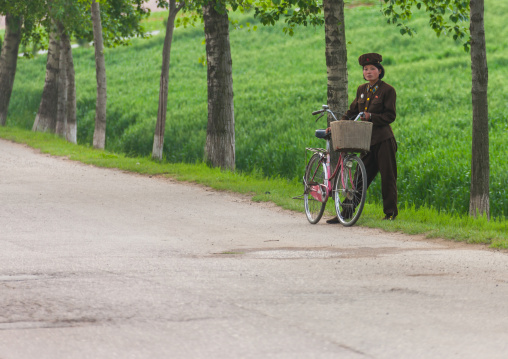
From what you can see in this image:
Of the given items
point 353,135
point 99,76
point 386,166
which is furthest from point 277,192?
point 99,76

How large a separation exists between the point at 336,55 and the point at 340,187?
309 centimetres

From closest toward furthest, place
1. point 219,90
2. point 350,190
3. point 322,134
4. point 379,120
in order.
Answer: point 350,190, point 379,120, point 322,134, point 219,90

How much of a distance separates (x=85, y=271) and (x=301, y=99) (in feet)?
74.7

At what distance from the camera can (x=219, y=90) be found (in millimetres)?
18094

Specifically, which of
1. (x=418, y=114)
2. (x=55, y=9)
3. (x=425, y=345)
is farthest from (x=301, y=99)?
(x=425, y=345)

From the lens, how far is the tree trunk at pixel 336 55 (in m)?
13.3

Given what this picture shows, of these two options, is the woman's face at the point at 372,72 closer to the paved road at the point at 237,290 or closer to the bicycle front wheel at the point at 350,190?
the bicycle front wheel at the point at 350,190

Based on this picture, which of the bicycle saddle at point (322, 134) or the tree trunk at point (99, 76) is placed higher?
the tree trunk at point (99, 76)

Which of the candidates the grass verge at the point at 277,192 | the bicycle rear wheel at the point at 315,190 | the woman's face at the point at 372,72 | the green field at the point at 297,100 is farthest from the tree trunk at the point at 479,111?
the bicycle rear wheel at the point at 315,190

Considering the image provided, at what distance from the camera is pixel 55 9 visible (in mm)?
25641

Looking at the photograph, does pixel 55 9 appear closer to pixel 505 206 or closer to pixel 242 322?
pixel 505 206

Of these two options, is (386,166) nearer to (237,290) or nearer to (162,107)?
(237,290)

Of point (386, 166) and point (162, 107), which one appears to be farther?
point (162, 107)

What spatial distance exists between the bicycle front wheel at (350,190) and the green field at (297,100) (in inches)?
109
